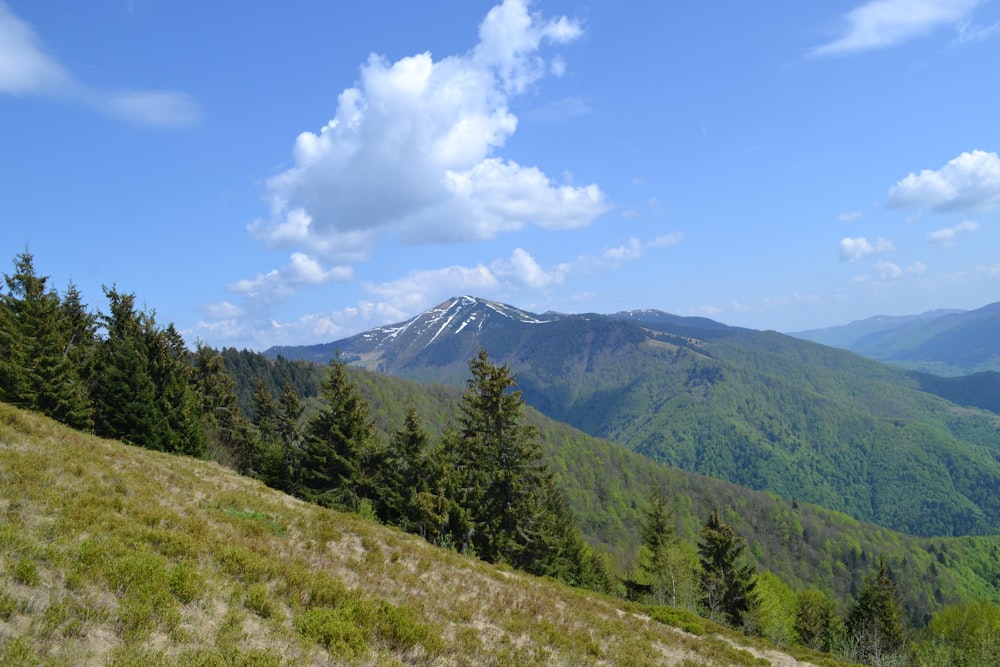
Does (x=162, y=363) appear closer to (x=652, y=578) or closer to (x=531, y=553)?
(x=531, y=553)

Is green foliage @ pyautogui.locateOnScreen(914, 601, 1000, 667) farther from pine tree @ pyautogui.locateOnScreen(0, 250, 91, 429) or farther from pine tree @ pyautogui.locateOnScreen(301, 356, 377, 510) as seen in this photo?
pine tree @ pyautogui.locateOnScreen(0, 250, 91, 429)

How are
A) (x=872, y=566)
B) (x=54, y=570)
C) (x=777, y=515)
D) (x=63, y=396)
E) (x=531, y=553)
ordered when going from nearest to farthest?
1. (x=54, y=570)
2. (x=63, y=396)
3. (x=531, y=553)
4. (x=872, y=566)
5. (x=777, y=515)

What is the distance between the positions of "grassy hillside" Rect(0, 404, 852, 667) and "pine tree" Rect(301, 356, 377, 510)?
17806 millimetres

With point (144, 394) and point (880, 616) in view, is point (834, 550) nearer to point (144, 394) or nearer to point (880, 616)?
point (880, 616)

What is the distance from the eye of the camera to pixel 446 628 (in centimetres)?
1092

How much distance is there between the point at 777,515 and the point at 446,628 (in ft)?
746

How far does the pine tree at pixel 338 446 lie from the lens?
112 ft

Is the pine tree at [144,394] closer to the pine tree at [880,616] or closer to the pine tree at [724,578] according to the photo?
the pine tree at [724,578]

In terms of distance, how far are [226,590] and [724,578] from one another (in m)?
45.0

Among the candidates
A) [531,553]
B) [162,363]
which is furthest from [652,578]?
[162,363]

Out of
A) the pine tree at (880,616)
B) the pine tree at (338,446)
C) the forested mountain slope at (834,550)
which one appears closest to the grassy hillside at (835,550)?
the forested mountain slope at (834,550)

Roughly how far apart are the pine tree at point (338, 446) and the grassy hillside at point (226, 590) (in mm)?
17806

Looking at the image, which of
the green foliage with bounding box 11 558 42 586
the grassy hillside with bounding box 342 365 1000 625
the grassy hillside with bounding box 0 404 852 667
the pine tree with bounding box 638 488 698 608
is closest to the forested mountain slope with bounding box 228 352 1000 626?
the grassy hillside with bounding box 342 365 1000 625

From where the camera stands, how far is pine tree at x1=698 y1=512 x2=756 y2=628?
1642 inches
